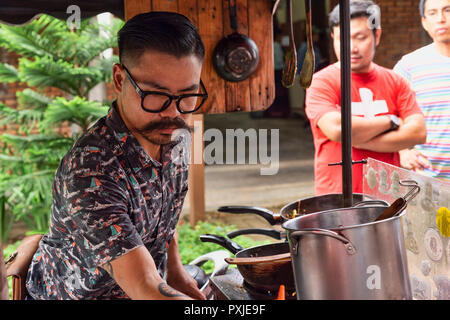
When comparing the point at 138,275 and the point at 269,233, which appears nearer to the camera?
the point at 138,275

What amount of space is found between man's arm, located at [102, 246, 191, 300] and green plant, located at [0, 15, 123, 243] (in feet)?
9.66

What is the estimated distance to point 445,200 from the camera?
1.37 metres

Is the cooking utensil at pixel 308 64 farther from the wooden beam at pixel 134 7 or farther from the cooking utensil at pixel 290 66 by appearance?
the wooden beam at pixel 134 7

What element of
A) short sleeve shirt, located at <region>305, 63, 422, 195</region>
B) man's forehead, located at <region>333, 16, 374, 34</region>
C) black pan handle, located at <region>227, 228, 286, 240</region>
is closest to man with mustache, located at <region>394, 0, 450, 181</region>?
short sleeve shirt, located at <region>305, 63, 422, 195</region>

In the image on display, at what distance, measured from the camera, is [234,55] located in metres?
1.97

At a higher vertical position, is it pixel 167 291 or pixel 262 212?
pixel 262 212

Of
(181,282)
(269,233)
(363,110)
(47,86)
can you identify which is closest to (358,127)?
(363,110)

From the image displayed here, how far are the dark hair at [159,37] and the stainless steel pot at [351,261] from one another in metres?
0.56

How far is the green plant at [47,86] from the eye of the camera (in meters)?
4.09

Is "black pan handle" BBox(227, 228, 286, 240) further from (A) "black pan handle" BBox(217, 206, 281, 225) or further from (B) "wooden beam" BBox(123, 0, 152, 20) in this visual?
(B) "wooden beam" BBox(123, 0, 152, 20)

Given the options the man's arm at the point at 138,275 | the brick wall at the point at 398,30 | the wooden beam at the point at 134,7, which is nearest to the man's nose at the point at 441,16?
the wooden beam at the point at 134,7

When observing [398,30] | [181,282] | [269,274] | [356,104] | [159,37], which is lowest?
[181,282]

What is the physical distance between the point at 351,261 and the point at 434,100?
6.48ft

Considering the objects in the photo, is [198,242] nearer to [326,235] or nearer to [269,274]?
[269,274]
